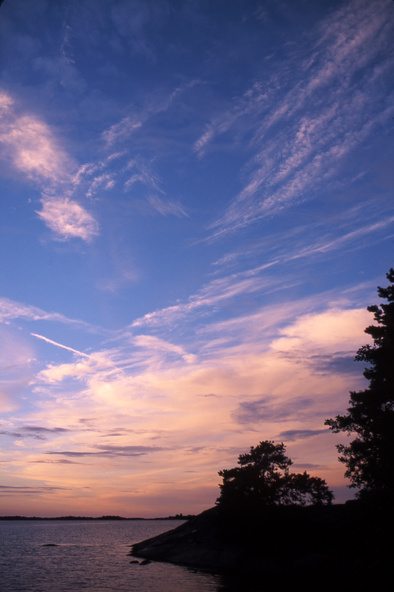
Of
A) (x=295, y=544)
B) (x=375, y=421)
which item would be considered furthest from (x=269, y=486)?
(x=375, y=421)

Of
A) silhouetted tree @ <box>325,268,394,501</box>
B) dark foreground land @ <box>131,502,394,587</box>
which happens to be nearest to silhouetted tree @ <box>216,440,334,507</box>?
dark foreground land @ <box>131,502,394,587</box>

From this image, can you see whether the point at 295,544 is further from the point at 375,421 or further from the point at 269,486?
the point at 375,421

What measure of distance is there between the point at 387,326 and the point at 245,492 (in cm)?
2613

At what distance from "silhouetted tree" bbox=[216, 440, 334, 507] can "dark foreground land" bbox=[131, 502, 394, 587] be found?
104 cm

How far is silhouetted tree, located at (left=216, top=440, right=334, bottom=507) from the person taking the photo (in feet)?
143

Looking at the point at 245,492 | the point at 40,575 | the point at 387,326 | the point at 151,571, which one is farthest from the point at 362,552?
the point at 40,575

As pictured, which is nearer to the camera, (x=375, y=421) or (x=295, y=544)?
(x=375, y=421)

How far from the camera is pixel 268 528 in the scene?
41281 mm

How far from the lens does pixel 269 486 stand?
4431 centimetres

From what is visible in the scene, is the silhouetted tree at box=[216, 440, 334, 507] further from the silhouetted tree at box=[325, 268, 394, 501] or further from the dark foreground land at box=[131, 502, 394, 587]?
the silhouetted tree at box=[325, 268, 394, 501]

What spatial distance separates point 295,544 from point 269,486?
20.2 feet

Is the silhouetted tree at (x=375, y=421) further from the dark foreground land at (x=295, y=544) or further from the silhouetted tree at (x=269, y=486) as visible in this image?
the silhouetted tree at (x=269, y=486)

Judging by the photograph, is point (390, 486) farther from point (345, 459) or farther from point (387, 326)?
point (387, 326)

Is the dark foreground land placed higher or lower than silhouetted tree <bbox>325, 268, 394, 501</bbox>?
lower
